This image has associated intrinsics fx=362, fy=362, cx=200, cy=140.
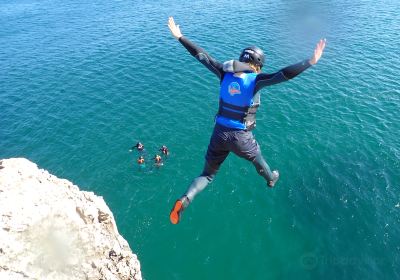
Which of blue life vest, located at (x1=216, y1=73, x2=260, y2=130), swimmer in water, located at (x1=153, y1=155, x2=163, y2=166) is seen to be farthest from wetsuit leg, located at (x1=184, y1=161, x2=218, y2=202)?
swimmer in water, located at (x1=153, y1=155, x2=163, y2=166)

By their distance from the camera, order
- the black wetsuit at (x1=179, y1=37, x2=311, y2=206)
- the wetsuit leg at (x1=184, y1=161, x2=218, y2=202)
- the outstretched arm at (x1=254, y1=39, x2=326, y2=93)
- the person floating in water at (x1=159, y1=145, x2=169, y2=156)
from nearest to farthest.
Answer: the outstretched arm at (x1=254, y1=39, x2=326, y2=93) → the black wetsuit at (x1=179, y1=37, x2=311, y2=206) → the wetsuit leg at (x1=184, y1=161, x2=218, y2=202) → the person floating in water at (x1=159, y1=145, x2=169, y2=156)

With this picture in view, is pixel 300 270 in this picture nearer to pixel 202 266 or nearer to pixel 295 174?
pixel 202 266

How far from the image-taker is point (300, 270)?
26875mm

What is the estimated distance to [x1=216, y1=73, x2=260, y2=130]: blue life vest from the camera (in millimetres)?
10977


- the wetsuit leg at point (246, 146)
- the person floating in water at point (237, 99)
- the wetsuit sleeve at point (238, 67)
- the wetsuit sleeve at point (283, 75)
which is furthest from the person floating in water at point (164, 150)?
the wetsuit sleeve at point (283, 75)

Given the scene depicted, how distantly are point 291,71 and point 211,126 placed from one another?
32286mm

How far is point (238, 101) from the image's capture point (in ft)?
37.0

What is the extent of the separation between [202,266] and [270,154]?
1481 centimetres

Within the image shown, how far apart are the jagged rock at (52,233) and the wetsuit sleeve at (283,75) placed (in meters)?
11.5

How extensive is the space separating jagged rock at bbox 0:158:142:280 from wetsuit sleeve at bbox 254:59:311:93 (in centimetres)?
1151

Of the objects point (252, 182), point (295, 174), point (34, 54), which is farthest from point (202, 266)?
point (34, 54)

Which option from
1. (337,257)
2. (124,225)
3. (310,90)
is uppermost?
(310,90)

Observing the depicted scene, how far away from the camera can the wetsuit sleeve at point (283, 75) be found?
31.4 feet

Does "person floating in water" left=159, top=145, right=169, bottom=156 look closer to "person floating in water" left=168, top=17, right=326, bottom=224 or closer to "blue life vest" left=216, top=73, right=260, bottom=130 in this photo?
"person floating in water" left=168, top=17, right=326, bottom=224
